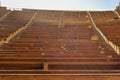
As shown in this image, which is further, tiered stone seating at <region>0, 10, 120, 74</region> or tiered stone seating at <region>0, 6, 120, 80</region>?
tiered stone seating at <region>0, 10, 120, 74</region>

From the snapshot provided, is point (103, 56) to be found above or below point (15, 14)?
below

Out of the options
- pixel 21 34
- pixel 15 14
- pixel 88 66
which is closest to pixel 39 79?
pixel 88 66

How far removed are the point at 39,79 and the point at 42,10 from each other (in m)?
12.3

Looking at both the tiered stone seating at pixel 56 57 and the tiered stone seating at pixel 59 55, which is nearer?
the tiered stone seating at pixel 59 55

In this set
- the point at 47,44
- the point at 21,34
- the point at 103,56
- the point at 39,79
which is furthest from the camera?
the point at 21,34

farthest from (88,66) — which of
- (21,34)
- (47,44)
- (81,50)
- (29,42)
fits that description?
(21,34)

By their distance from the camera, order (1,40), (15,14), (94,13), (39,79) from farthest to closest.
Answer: (94,13), (15,14), (1,40), (39,79)

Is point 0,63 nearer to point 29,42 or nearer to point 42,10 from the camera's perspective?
point 29,42

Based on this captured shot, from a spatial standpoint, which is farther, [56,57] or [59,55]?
[59,55]

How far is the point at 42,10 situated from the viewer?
15930 mm

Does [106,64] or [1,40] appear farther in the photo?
[1,40]

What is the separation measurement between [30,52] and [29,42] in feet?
4.68

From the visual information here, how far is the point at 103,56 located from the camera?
5863 mm

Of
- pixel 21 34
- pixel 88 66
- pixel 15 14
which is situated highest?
pixel 15 14
